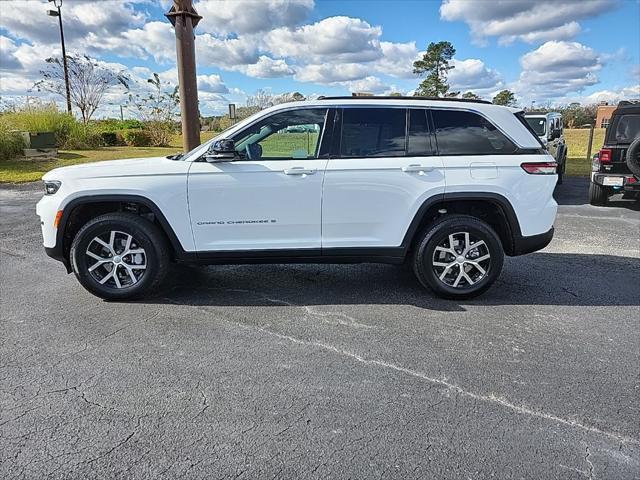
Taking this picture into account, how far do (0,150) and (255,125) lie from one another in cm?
1563

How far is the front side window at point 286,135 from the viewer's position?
4.28 m

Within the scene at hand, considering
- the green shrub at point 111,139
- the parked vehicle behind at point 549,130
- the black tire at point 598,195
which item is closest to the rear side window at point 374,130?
the black tire at point 598,195

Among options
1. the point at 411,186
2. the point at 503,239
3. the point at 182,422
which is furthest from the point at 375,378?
the point at 503,239

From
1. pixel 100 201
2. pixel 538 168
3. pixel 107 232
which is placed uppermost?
pixel 538 168

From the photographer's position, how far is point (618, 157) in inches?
346

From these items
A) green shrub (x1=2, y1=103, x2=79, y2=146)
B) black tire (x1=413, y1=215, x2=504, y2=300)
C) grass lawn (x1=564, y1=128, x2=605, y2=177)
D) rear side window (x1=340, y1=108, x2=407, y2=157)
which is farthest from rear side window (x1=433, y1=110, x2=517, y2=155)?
green shrub (x1=2, y1=103, x2=79, y2=146)

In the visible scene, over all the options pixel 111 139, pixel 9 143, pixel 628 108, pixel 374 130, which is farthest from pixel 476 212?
pixel 111 139

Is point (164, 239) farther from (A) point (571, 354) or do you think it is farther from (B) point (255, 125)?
(A) point (571, 354)

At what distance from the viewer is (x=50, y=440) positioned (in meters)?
2.46

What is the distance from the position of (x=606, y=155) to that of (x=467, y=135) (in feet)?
20.3

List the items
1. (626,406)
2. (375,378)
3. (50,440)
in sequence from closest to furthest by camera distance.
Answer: (50,440) → (626,406) → (375,378)

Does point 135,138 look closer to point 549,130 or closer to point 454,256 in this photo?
point 549,130

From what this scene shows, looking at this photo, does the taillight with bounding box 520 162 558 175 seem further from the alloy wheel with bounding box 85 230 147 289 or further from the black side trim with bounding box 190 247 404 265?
the alloy wheel with bounding box 85 230 147 289

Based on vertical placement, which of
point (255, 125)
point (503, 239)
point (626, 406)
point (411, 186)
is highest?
point (255, 125)
